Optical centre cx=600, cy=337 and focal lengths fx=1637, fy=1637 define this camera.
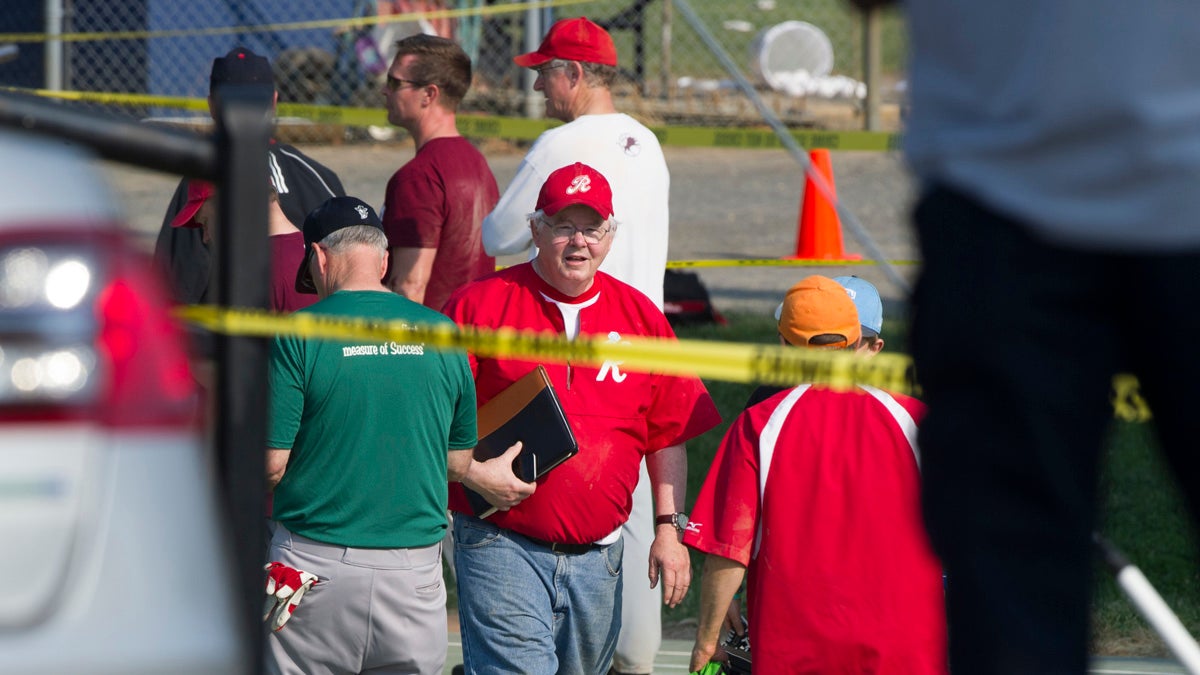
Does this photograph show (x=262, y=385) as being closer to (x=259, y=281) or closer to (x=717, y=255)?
(x=259, y=281)

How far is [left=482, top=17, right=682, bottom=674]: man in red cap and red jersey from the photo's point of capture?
5680 mm

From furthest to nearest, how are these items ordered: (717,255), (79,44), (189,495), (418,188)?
1. (79,44)
2. (717,255)
3. (418,188)
4. (189,495)

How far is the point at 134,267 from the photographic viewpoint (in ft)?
6.35

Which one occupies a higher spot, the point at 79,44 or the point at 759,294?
the point at 79,44

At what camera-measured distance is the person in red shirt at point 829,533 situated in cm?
383

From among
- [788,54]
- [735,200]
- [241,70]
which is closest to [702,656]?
[241,70]

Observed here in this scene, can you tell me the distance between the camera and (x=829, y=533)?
12.7 feet

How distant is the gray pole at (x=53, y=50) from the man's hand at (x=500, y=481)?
1067 cm

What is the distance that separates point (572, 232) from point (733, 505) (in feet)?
4.13

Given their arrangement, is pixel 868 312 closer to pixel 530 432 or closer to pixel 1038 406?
pixel 530 432

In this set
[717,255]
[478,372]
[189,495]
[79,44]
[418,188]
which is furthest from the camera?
[79,44]

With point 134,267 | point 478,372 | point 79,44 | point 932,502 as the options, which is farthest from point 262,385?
point 79,44

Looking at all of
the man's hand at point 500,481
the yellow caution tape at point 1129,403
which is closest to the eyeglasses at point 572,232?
the man's hand at point 500,481

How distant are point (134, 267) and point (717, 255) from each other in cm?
1276
